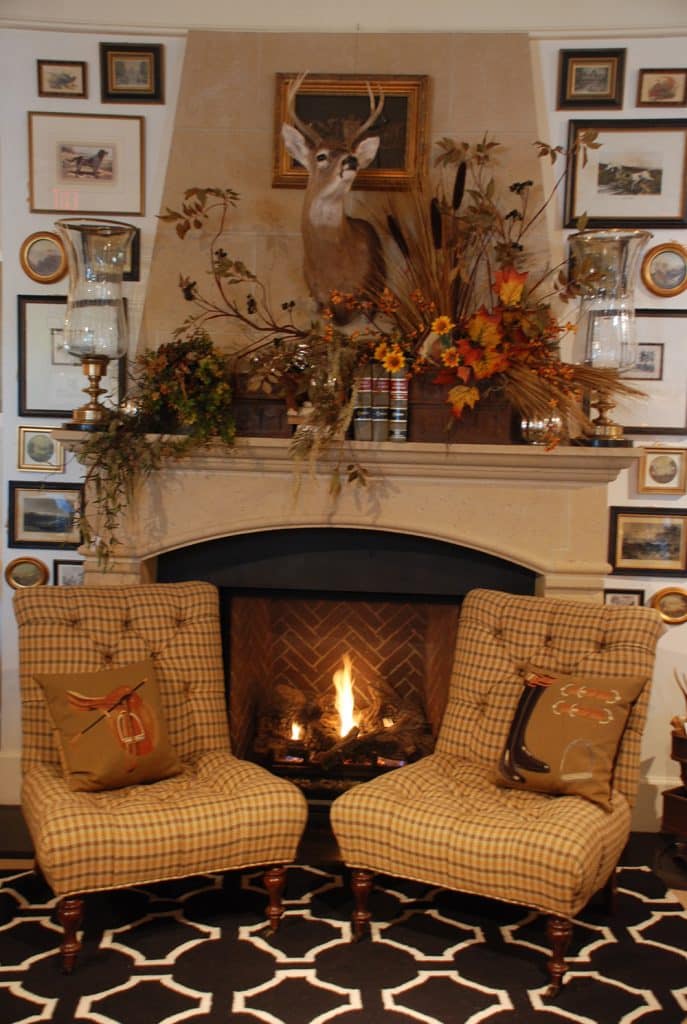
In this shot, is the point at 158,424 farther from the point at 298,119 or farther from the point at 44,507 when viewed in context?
the point at 298,119

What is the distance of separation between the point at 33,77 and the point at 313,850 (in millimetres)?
2849

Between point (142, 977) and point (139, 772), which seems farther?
point (139, 772)

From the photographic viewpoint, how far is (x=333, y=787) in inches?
144

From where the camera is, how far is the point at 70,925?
2562mm

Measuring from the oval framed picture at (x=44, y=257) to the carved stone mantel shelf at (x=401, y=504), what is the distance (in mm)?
677

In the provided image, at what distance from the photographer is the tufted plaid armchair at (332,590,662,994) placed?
2564 millimetres

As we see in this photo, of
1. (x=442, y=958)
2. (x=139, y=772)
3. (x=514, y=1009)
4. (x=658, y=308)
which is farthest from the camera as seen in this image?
(x=658, y=308)

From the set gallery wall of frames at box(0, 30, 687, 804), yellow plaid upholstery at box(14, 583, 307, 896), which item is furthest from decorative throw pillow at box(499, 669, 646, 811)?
gallery wall of frames at box(0, 30, 687, 804)

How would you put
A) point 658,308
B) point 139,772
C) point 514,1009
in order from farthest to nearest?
point 658,308 < point 139,772 < point 514,1009

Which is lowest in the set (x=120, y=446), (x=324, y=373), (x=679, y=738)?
(x=679, y=738)

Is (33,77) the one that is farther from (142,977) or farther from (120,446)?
(142,977)

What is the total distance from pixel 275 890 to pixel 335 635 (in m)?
1.24

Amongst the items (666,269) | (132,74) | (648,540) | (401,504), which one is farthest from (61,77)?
(648,540)

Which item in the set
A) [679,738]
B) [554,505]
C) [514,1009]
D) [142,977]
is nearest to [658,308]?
[554,505]
